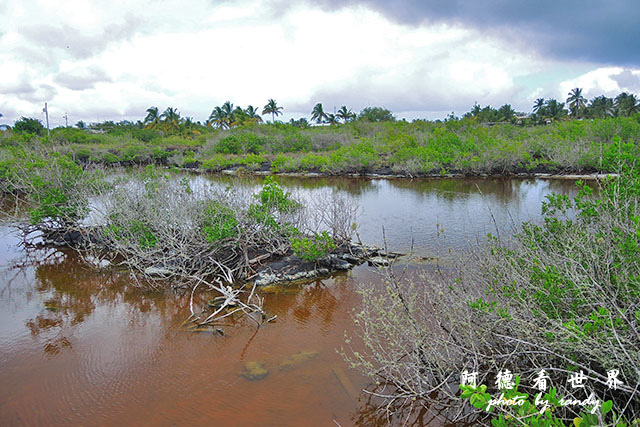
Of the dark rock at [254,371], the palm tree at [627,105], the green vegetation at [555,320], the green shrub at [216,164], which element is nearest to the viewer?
the green vegetation at [555,320]

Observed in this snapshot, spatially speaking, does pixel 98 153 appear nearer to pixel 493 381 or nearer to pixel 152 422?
pixel 152 422

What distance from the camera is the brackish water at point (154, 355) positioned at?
6.14m

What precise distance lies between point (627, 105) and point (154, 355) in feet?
222

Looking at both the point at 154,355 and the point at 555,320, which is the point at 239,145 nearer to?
the point at 154,355

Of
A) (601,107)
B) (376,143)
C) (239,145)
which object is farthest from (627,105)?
(239,145)

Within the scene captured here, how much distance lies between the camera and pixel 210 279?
11086 mm

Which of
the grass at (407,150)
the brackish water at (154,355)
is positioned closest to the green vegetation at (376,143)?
the grass at (407,150)

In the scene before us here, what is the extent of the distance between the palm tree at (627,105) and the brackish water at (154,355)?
57487mm

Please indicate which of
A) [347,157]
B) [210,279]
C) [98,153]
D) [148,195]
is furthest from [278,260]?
[98,153]

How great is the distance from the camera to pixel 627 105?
55.7 metres

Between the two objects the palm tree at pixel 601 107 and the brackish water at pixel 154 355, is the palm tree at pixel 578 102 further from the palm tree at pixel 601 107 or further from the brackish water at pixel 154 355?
the brackish water at pixel 154 355

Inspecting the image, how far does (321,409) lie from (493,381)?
8.00ft

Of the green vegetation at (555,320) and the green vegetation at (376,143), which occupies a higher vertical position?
the green vegetation at (376,143)

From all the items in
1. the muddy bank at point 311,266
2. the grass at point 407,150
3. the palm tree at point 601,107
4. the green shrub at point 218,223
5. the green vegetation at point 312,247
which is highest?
the palm tree at point 601,107
